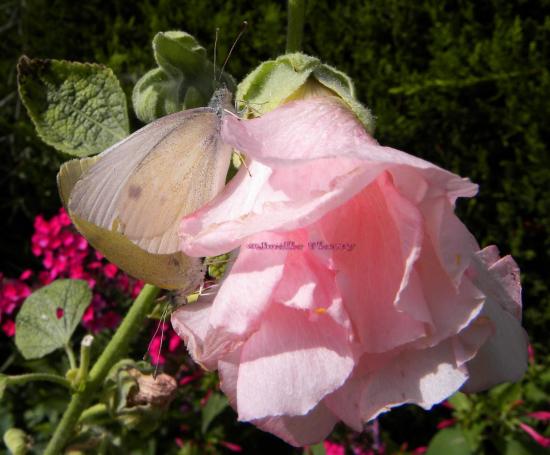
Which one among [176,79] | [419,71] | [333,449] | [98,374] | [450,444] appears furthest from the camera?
[419,71]

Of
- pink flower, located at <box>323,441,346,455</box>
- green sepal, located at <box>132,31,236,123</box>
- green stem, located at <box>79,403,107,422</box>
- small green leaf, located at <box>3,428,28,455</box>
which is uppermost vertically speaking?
green sepal, located at <box>132,31,236,123</box>

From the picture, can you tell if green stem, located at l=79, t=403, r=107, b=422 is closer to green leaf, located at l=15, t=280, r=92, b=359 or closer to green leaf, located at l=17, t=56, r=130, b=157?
green leaf, located at l=15, t=280, r=92, b=359

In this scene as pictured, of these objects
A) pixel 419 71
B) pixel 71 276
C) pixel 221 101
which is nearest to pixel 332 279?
pixel 221 101

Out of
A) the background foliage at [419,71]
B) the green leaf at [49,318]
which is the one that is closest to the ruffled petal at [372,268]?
the green leaf at [49,318]

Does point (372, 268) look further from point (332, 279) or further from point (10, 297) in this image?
point (10, 297)

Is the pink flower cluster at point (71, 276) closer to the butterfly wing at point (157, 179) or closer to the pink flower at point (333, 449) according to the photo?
the pink flower at point (333, 449)

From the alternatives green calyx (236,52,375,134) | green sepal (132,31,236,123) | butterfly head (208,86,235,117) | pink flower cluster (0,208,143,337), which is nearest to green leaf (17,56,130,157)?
green sepal (132,31,236,123)
